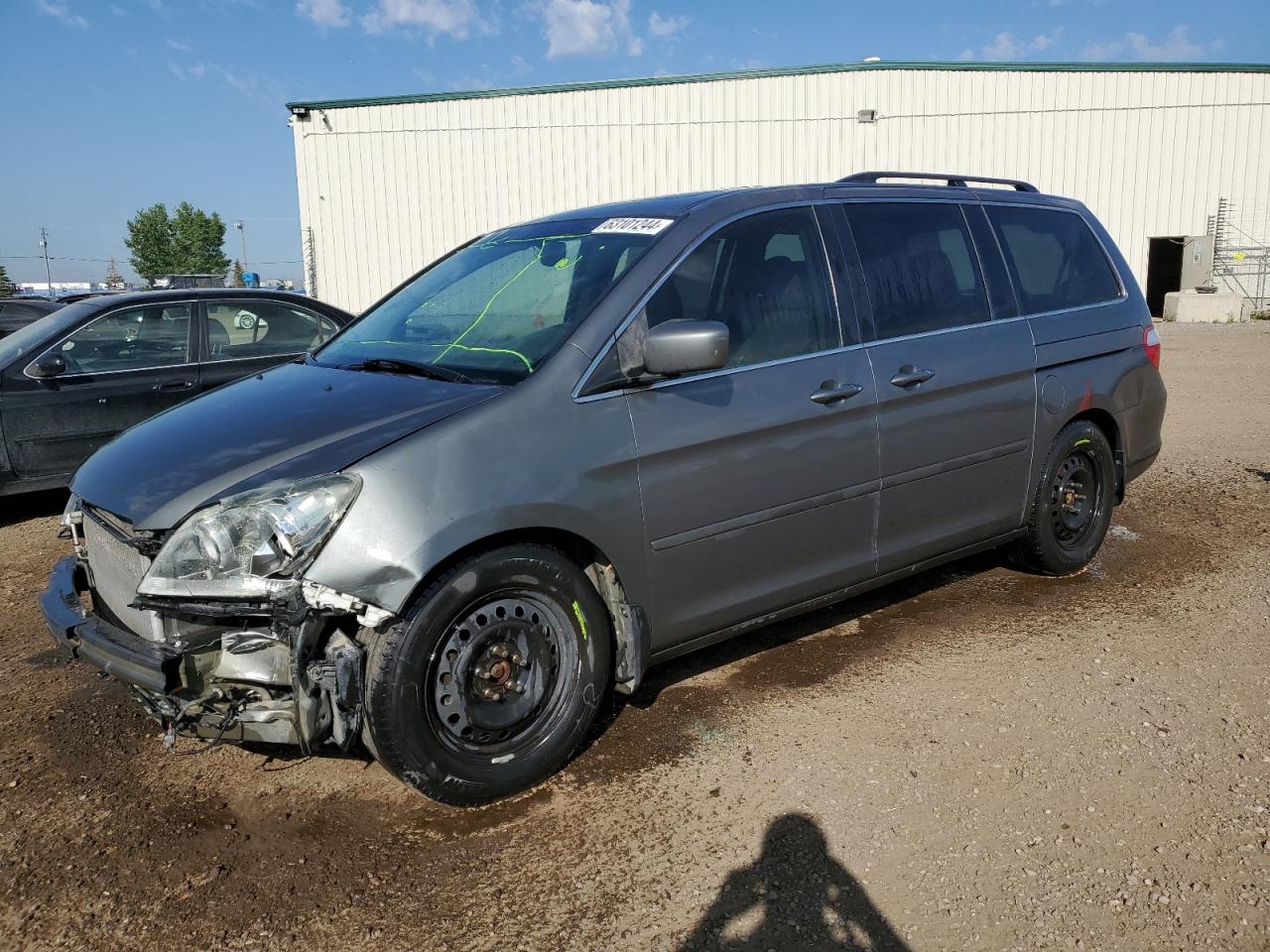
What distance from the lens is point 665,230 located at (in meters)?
3.59

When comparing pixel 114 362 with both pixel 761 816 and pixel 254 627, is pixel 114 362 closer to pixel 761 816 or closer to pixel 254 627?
pixel 254 627

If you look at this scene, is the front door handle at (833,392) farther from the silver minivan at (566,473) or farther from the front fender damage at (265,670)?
the front fender damage at (265,670)

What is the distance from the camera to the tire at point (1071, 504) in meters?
4.86

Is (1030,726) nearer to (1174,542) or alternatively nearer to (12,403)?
(1174,542)

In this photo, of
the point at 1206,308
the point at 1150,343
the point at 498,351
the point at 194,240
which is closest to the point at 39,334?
the point at 498,351

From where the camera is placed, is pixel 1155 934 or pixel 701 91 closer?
pixel 1155 934

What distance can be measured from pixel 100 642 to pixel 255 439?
77 centimetres

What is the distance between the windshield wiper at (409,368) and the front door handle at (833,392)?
4.31ft

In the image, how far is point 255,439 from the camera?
3.09 m

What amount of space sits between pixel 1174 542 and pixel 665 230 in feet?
13.2

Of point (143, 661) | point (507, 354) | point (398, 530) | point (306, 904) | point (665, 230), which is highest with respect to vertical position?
point (665, 230)

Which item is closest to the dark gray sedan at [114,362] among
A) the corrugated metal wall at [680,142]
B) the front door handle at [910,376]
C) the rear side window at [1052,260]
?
the front door handle at [910,376]

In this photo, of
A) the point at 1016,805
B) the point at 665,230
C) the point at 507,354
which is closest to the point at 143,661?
the point at 507,354

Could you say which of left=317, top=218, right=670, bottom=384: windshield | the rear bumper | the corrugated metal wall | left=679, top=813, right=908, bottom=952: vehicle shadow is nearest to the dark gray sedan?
left=317, top=218, right=670, bottom=384: windshield
